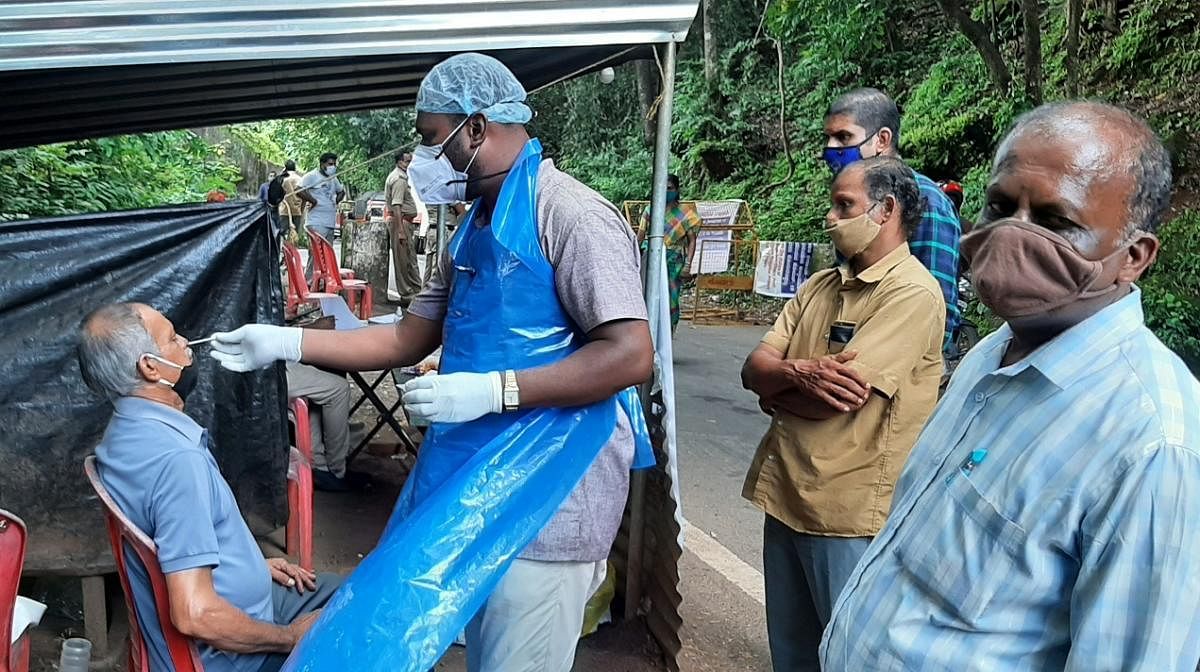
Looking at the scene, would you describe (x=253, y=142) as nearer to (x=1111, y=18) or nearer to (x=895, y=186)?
(x=1111, y=18)

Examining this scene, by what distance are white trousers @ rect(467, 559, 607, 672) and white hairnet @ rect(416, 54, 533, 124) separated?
1025 millimetres

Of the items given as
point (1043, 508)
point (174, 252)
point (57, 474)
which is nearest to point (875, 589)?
point (1043, 508)

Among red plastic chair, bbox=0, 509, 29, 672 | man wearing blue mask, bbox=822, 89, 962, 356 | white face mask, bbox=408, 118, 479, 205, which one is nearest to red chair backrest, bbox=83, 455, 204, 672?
red plastic chair, bbox=0, 509, 29, 672

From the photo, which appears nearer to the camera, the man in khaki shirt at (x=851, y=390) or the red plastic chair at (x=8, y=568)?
the red plastic chair at (x=8, y=568)

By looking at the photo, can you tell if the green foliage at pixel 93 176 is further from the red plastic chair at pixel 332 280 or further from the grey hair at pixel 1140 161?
the grey hair at pixel 1140 161

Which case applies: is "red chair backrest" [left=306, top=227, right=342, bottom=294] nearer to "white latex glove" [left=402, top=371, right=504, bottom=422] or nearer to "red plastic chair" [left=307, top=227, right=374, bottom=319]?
"red plastic chair" [left=307, top=227, right=374, bottom=319]

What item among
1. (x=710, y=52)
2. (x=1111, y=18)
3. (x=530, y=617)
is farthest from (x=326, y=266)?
(x=710, y=52)

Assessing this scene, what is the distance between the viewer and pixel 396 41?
105 inches

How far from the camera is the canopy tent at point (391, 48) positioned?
2.42 meters

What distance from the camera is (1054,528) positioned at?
0.99 metres

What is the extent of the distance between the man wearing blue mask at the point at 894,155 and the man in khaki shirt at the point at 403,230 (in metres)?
7.88

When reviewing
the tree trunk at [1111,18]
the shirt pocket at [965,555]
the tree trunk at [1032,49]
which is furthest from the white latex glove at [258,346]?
the tree trunk at [1111,18]

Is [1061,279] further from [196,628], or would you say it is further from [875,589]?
→ [196,628]

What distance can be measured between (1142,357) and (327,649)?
157 cm
